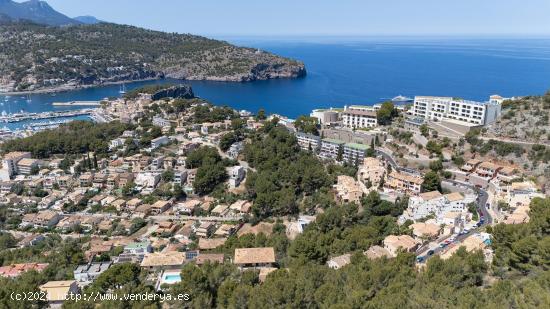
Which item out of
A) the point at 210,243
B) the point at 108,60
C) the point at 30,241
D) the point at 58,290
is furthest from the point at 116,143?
the point at 108,60

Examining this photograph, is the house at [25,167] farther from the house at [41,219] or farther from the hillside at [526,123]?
the hillside at [526,123]

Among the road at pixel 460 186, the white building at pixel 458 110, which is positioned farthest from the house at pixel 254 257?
the white building at pixel 458 110

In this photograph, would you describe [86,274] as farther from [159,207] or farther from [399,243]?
[399,243]

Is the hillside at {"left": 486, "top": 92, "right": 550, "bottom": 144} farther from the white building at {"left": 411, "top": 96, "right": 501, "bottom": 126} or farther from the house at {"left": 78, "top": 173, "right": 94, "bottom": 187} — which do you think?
the house at {"left": 78, "top": 173, "right": 94, "bottom": 187}

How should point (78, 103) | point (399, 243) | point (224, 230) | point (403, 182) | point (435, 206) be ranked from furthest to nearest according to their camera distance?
1. point (78, 103)
2. point (403, 182)
3. point (224, 230)
4. point (435, 206)
5. point (399, 243)

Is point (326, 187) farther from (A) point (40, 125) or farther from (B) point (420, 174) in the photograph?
(A) point (40, 125)

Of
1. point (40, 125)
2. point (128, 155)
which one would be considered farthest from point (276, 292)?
point (40, 125)
